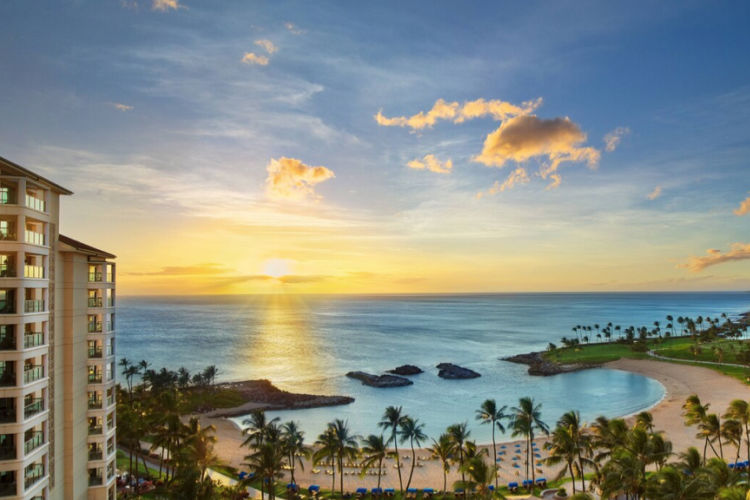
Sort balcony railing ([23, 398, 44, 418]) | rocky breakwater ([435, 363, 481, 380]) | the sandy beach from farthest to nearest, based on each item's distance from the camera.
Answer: rocky breakwater ([435, 363, 481, 380]) < the sandy beach < balcony railing ([23, 398, 44, 418])

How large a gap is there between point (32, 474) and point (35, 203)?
674 inches

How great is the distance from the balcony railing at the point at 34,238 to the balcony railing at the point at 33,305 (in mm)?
3768

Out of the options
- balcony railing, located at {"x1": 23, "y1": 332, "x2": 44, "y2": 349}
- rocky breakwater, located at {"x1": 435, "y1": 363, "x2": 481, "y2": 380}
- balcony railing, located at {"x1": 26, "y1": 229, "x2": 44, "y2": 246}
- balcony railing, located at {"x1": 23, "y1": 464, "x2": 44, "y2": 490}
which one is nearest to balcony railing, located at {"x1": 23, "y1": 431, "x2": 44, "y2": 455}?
balcony railing, located at {"x1": 23, "y1": 464, "x2": 44, "y2": 490}

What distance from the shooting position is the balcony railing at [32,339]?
28.9 metres

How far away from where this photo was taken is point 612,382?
113 meters

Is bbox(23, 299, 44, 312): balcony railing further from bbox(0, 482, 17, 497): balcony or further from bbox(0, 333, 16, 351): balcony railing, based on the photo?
bbox(0, 482, 17, 497): balcony

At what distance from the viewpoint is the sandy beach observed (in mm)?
56188

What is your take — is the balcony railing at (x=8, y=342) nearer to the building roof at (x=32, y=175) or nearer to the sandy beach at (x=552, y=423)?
the building roof at (x=32, y=175)

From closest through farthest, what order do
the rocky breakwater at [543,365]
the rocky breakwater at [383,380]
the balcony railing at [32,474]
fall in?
1. the balcony railing at [32,474]
2. the rocky breakwater at [383,380]
3. the rocky breakwater at [543,365]

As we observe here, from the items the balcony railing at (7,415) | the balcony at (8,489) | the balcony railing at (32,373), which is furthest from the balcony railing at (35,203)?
the balcony at (8,489)

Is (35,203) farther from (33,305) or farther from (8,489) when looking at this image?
(8,489)

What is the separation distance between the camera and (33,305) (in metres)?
29.5

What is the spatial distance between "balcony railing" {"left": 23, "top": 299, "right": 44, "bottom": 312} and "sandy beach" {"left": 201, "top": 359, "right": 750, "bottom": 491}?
37.0 metres

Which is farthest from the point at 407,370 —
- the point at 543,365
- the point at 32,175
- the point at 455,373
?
the point at 32,175
